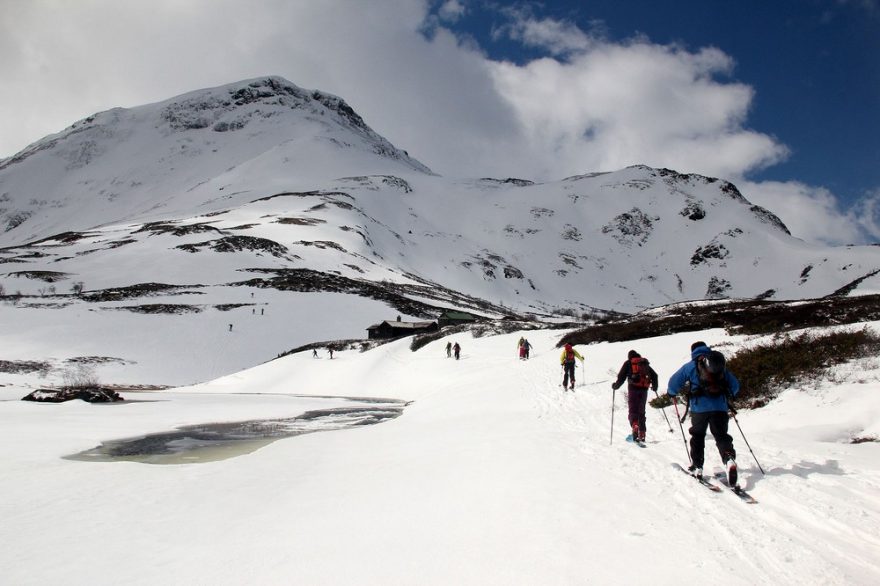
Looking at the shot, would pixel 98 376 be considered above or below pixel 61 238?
below

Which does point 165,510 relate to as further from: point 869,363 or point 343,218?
point 343,218

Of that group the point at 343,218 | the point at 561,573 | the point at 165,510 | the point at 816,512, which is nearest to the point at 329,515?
the point at 165,510

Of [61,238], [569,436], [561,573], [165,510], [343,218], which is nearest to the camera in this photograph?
[561,573]

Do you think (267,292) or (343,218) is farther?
(343,218)

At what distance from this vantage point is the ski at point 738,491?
6.47 meters

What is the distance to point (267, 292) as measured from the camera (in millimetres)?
86375

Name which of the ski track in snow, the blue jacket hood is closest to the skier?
the ski track in snow

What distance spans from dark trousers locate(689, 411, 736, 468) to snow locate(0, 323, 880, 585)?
438 millimetres

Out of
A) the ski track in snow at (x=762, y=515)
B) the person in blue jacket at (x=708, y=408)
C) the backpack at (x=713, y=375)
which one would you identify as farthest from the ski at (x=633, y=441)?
the backpack at (x=713, y=375)

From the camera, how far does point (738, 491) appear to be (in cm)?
681

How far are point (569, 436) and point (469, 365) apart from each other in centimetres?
2640

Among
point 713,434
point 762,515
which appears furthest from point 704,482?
point 762,515

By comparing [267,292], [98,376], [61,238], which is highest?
[61,238]

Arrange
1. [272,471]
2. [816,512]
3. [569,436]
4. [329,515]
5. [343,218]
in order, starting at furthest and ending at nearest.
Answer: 1. [343,218]
2. [569,436]
3. [272,471]
4. [329,515]
5. [816,512]
